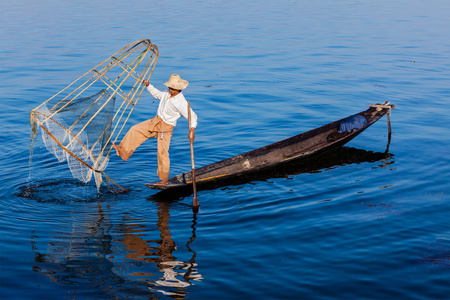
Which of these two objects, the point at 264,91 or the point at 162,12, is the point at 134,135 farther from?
the point at 162,12

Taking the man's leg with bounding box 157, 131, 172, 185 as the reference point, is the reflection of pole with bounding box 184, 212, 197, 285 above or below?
below

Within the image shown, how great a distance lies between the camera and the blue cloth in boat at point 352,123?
10.8 m

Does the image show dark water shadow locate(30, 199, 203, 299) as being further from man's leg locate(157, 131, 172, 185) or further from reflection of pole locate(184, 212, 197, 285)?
man's leg locate(157, 131, 172, 185)

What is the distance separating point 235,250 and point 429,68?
14.9m

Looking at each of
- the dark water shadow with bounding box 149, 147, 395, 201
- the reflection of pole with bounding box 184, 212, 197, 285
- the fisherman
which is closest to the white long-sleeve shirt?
the fisherman

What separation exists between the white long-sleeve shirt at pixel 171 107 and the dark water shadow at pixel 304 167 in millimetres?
1293

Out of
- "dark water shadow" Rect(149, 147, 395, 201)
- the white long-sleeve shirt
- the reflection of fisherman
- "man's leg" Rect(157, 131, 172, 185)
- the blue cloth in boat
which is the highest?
the white long-sleeve shirt

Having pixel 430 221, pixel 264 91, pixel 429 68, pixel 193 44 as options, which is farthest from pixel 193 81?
pixel 430 221

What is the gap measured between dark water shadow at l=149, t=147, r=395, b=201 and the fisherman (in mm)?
383

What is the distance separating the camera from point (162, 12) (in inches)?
1372

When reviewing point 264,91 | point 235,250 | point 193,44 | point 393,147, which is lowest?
point 235,250

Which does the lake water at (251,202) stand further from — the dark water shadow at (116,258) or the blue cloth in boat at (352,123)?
the blue cloth in boat at (352,123)

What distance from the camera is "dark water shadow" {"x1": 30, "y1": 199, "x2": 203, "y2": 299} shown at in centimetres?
585

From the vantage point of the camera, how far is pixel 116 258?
6570 millimetres
